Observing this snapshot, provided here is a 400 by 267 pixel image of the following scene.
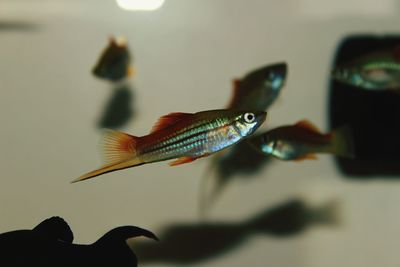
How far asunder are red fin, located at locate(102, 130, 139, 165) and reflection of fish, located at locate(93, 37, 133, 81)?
904 mm

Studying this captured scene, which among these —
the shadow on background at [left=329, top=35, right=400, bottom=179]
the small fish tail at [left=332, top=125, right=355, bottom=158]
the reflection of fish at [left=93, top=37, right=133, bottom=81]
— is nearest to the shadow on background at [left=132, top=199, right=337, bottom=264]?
the shadow on background at [left=329, top=35, right=400, bottom=179]

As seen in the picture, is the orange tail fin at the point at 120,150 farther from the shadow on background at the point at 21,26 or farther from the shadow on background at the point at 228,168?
the shadow on background at the point at 21,26

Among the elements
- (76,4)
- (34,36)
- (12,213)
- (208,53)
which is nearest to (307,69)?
(208,53)

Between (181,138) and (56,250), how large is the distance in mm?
285

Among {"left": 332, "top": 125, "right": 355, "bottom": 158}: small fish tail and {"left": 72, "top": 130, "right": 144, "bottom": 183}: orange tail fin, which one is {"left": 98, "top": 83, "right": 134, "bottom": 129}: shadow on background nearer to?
{"left": 332, "top": 125, "right": 355, "bottom": 158}: small fish tail

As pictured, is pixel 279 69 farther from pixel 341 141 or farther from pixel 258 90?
pixel 341 141

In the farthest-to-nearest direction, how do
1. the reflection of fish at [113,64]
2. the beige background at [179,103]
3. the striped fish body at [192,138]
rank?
the beige background at [179,103] → the reflection of fish at [113,64] → the striped fish body at [192,138]

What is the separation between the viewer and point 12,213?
6.25 ft

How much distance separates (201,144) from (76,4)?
4.63 feet

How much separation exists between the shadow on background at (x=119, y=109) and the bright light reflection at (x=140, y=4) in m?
0.31

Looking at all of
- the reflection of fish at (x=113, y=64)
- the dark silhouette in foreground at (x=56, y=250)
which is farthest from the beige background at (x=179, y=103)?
the dark silhouette in foreground at (x=56, y=250)

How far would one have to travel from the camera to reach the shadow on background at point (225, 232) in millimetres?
2205

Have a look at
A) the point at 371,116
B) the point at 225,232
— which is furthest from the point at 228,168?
the point at 371,116

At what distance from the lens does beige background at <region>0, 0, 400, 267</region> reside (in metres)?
2.12
